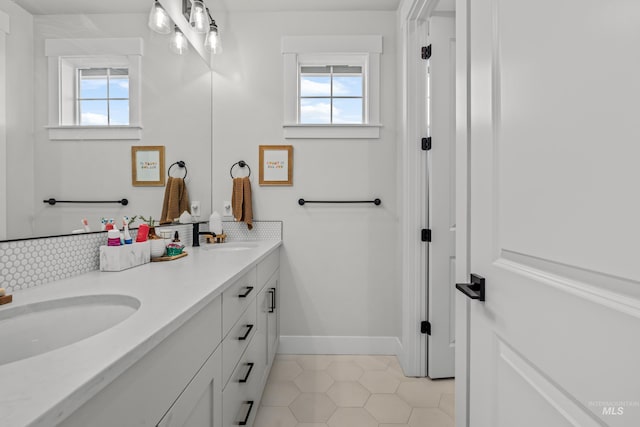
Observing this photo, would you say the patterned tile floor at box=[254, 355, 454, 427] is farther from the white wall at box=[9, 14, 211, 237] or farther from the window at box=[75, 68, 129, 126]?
the window at box=[75, 68, 129, 126]

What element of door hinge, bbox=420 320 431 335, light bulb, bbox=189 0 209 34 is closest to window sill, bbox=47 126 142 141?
light bulb, bbox=189 0 209 34

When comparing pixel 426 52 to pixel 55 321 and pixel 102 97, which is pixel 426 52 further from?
pixel 55 321

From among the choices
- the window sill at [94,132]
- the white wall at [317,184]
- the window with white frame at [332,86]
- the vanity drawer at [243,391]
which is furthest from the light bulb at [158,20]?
the vanity drawer at [243,391]

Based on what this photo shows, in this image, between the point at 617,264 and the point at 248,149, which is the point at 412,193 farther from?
the point at 617,264

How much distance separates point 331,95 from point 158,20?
123cm

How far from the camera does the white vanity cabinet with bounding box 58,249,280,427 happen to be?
53cm

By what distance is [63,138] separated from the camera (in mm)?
1039

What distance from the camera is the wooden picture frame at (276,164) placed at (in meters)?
2.25

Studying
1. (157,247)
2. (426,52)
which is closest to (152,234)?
(157,247)

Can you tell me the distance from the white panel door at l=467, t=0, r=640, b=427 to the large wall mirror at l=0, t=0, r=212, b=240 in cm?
133

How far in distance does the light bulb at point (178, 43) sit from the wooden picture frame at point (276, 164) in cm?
78

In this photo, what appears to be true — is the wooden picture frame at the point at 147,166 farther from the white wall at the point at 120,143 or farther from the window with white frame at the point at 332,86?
the window with white frame at the point at 332,86

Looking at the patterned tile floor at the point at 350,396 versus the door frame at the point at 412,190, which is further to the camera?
the door frame at the point at 412,190

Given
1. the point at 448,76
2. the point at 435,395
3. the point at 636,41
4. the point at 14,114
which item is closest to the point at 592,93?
the point at 636,41
